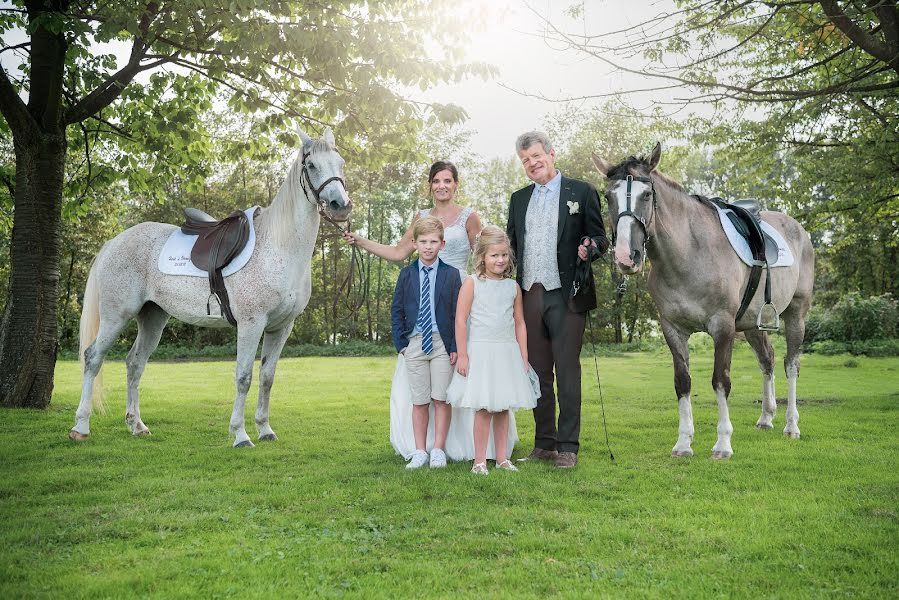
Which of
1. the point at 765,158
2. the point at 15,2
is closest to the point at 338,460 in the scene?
the point at 15,2

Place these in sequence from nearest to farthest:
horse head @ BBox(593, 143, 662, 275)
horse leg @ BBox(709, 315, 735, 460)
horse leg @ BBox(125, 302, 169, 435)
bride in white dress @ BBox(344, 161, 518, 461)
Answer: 1. horse head @ BBox(593, 143, 662, 275)
2. bride in white dress @ BBox(344, 161, 518, 461)
3. horse leg @ BBox(709, 315, 735, 460)
4. horse leg @ BBox(125, 302, 169, 435)

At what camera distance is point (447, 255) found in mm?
5801

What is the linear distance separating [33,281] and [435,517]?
288 inches

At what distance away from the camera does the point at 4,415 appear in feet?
26.3

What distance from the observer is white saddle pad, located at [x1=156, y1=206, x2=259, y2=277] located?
21.5 ft

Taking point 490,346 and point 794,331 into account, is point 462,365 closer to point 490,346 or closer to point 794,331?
point 490,346

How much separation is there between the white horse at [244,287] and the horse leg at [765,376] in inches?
190

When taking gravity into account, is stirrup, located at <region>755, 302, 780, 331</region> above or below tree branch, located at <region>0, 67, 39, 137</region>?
below

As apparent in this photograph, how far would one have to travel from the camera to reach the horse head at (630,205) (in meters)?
5.31

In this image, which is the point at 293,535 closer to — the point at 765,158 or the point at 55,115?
the point at 55,115

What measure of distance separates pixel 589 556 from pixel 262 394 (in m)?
4.32

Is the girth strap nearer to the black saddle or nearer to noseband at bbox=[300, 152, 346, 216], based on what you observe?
the black saddle

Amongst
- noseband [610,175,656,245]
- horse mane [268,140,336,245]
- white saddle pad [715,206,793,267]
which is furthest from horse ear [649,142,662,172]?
horse mane [268,140,336,245]

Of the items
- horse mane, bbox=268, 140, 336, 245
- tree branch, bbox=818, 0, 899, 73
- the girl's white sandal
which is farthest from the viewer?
tree branch, bbox=818, 0, 899, 73
